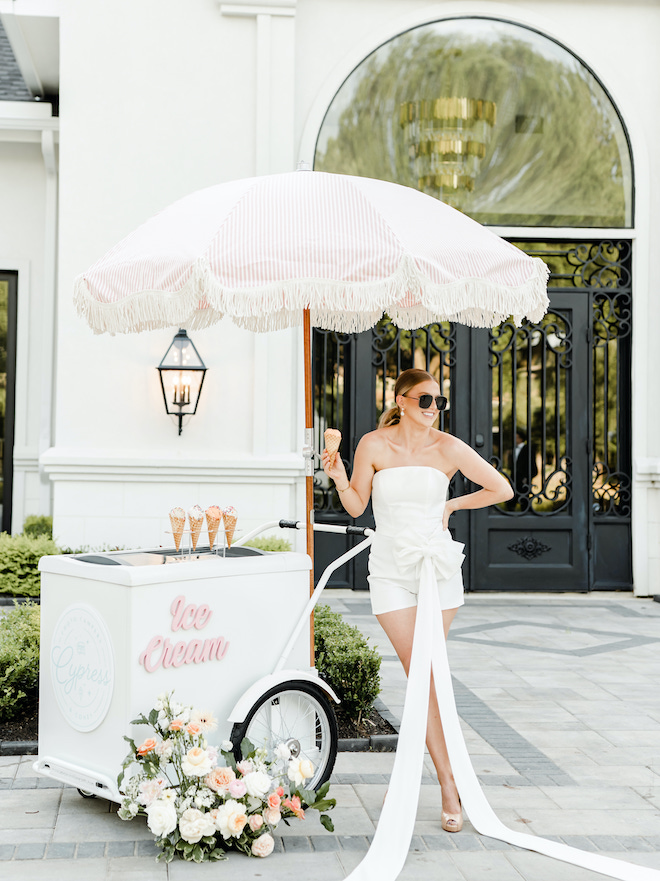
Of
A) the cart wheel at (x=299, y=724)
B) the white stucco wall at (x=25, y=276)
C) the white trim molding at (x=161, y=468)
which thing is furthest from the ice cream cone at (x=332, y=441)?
the white stucco wall at (x=25, y=276)

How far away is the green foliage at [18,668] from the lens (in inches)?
191

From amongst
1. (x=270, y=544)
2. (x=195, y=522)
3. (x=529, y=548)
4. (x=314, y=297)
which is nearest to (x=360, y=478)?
(x=195, y=522)

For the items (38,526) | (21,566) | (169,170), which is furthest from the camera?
(38,526)

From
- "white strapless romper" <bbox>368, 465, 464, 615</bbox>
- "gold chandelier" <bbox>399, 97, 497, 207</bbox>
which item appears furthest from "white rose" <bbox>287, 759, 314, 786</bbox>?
"gold chandelier" <bbox>399, 97, 497, 207</bbox>

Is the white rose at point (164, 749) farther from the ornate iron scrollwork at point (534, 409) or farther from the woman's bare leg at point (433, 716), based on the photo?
the ornate iron scrollwork at point (534, 409)

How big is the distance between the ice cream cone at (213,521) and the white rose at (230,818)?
111 cm

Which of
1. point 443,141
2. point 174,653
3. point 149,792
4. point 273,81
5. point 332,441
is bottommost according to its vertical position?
point 149,792

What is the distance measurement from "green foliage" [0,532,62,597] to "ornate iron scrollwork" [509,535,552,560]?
4.40 m

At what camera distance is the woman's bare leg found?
3.82 metres

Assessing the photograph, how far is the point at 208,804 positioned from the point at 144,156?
681 centimetres

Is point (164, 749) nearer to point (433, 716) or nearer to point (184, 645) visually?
point (184, 645)

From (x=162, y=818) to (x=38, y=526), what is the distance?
6.61 metres

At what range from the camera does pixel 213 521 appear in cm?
412

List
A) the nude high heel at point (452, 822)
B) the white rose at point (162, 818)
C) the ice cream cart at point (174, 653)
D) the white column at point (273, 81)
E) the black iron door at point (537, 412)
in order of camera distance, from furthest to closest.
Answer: the black iron door at point (537, 412) → the white column at point (273, 81) → the nude high heel at point (452, 822) → the ice cream cart at point (174, 653) → the white rose at point (162, 818)
